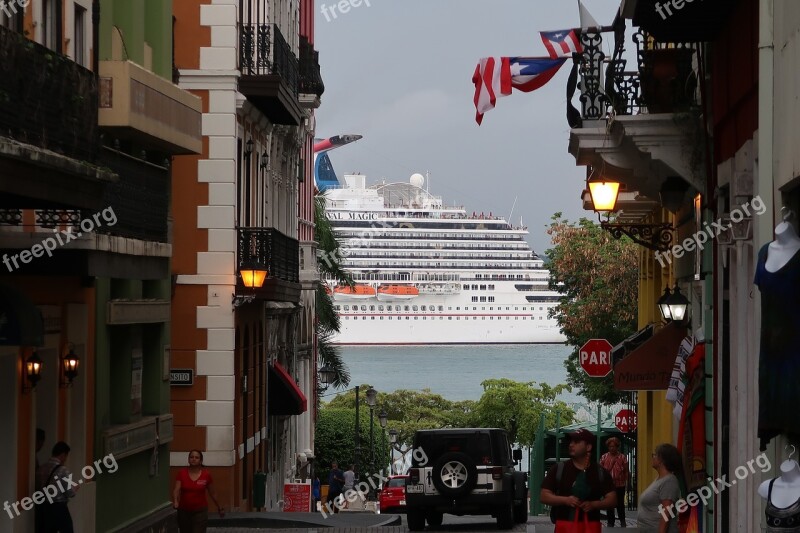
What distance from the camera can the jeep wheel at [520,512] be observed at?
22781 millimetres

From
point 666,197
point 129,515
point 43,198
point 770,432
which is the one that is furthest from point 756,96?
point 129,515

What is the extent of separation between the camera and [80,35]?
1417 cm

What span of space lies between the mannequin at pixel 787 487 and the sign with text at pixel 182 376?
1743cm

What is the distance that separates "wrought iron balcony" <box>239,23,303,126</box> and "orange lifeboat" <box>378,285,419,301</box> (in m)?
133

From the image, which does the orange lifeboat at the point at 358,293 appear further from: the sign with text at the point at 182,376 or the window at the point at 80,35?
the window at the point at 80,35

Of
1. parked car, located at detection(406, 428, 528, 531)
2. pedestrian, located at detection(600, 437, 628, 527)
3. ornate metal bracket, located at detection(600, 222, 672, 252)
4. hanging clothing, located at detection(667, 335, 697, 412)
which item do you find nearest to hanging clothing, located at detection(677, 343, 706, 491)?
hanging clothing, located at detection(667, 335, 697, 412)

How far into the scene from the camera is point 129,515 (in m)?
16.5

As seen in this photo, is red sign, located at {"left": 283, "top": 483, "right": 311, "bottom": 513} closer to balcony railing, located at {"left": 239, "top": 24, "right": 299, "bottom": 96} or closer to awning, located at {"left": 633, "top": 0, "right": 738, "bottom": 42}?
balcony railing, located at {"left": 239, "top": 24, "right": 299, "bottom": 96}

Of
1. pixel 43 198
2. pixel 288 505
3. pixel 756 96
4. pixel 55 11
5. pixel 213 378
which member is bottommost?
pixel 288 505

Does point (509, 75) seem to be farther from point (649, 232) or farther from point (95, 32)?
point (95, 32)

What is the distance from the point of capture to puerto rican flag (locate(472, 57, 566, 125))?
16.4 m

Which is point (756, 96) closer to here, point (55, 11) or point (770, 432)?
point (770, 432)

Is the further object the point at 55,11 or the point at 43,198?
the point at 55,11

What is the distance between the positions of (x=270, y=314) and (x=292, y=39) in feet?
21.4
